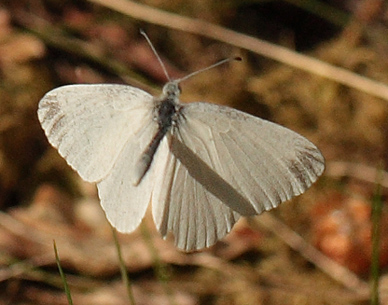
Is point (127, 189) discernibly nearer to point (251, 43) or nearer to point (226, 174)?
point (226, 174)

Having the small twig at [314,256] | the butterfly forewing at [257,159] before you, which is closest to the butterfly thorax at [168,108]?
the butterfly forewing at [257,159]

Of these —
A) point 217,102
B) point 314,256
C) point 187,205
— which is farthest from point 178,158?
point 217,102

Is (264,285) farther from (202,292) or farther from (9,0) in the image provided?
(9,0)

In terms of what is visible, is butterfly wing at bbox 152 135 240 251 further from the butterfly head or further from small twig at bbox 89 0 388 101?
small twig at bbox 89 0 388 101

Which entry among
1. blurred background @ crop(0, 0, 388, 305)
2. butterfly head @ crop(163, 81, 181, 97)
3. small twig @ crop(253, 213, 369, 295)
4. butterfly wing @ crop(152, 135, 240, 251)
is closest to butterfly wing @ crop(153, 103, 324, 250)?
butterfly wing @ crop(152, 135, 240, 251)

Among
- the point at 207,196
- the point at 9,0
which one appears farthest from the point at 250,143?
the point at 9,0
